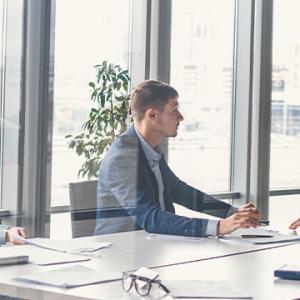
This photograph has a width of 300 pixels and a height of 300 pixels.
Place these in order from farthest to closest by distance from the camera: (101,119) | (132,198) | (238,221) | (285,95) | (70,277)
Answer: (285,95) < (101,119) < (132,198) < (238,221) < (70,277)

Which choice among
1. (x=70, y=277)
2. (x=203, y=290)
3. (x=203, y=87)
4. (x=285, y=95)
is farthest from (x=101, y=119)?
(x=203, y=290)

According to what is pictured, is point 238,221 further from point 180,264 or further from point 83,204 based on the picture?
point 83,204

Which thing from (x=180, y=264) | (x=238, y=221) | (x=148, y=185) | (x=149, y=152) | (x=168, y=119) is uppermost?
(x=168, y=119)

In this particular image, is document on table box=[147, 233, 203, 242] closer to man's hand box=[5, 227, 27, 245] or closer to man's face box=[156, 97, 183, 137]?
man's hand box=[5, 227, 27, 245]

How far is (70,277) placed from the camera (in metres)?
2.29

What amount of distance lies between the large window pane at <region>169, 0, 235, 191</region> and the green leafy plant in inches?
25.7

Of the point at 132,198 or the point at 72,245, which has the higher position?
the point at 132,198

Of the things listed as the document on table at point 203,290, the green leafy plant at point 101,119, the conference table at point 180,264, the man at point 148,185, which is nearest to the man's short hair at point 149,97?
the man at point 148,185

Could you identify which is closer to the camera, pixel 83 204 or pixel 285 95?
pixel 83 204

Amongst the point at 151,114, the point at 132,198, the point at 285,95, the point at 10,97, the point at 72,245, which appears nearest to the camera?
the point at 72,245

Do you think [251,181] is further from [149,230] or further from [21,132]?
[149,230]

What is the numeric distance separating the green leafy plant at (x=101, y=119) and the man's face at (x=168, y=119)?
144cm

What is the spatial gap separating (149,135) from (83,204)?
512 mm

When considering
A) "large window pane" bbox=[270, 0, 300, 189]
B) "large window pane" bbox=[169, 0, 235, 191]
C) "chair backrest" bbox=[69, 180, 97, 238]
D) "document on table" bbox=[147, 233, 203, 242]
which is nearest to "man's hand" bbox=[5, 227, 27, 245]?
"document on table" bbox=[147, 233, 203, 242]
